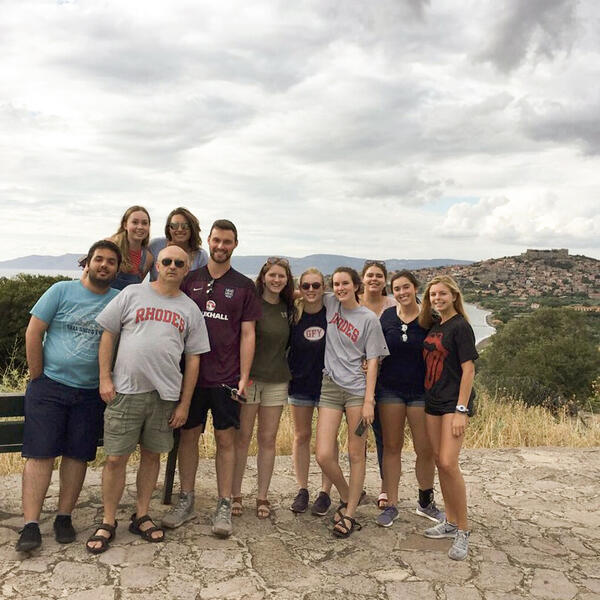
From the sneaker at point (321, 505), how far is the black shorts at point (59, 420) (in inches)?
66.6

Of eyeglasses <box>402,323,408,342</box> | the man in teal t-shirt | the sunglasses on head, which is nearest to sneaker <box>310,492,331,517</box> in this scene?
eyeglasses <box>402,323,408,342</box>

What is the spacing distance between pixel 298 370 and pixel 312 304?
19.6 inches

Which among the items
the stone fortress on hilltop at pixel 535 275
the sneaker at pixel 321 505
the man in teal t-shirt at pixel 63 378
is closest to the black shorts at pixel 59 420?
the man in teal t-shirt at pixel 63 378

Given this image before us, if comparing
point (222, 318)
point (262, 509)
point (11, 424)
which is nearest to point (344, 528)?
point (262, 509)

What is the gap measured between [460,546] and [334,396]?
128 cm

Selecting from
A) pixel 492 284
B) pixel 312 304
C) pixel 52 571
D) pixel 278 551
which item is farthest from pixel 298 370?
pixel 492 284

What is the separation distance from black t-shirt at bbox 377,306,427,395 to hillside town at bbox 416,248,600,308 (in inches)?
2194

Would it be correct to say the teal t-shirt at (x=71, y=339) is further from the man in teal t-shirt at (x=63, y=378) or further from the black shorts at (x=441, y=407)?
the black shorts at (x=441, y=407)

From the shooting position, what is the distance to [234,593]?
11.1 ft

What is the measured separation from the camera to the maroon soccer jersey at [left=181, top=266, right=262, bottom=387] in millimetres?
4066

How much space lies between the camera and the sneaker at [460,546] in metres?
3.94

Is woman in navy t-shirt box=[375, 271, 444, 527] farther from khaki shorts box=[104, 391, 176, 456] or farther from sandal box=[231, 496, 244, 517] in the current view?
khaki shorts box=[104, 391, 176, 456]

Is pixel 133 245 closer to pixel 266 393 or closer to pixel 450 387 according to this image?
pixel 266 393

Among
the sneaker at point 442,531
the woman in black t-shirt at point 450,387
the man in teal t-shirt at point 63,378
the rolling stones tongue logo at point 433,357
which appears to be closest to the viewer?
the man in teal t-shirt at point 63,378
